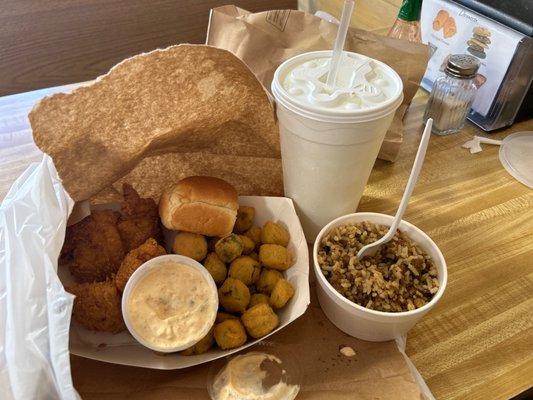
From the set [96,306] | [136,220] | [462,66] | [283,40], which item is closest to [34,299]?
[96,306]

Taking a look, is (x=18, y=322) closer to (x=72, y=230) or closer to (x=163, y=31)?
(x=72, y=230)

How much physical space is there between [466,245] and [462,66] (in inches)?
14.6

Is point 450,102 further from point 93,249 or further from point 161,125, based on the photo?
point 93,249

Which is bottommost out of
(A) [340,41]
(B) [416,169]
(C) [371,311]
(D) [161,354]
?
(D) [161,354]

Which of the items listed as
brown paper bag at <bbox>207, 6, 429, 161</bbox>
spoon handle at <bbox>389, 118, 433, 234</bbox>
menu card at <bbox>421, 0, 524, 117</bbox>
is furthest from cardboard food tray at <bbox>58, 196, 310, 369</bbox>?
menu card at <bbox>421, 0, 524, 117</bbox>

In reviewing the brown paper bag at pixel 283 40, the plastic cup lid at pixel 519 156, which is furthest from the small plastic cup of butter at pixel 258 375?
the plastic cup lid at pixel 519 156

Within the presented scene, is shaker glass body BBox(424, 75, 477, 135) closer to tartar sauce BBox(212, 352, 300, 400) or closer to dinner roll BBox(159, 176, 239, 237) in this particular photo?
dinner roll BBox(159, 176, 239, 237)

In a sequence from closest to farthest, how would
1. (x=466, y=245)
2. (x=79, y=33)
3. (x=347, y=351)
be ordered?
1. (x=347, y=351)
2. (x=466, y=245)
3. (x=79, y=33)

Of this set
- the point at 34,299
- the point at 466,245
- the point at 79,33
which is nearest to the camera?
the point at 34,299

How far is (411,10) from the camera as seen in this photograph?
951 millimetres

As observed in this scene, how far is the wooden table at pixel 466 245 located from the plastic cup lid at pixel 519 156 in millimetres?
18

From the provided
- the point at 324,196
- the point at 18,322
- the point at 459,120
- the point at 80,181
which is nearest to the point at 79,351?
the point at 18,322

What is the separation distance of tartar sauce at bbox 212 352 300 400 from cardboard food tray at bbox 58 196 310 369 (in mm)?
23

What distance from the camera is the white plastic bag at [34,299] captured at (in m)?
0.49
